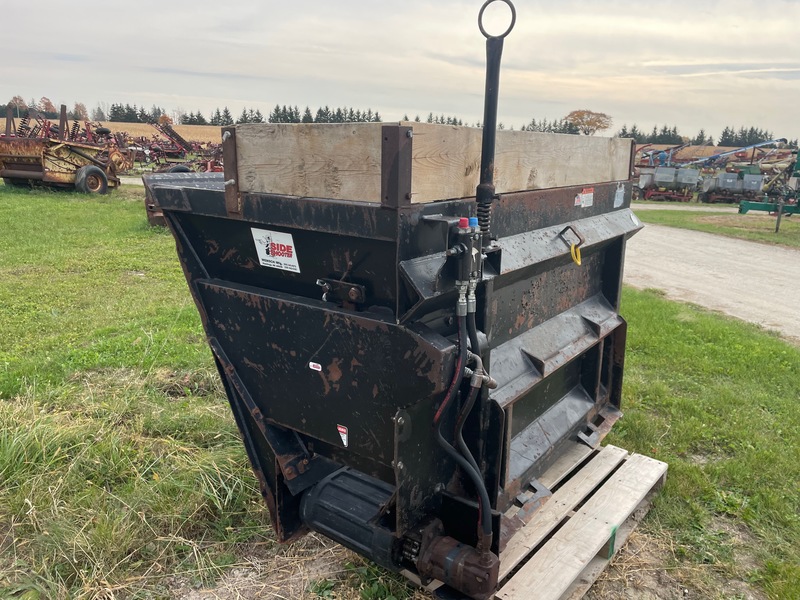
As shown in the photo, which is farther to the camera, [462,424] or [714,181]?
[714,181]

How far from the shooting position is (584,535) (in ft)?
9.16

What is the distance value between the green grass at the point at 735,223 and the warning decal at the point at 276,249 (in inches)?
534

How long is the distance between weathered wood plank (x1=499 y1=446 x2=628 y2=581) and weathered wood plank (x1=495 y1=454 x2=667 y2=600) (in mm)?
39

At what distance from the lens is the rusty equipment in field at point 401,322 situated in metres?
1.99

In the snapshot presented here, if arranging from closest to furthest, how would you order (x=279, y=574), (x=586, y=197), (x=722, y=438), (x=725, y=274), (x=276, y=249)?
(x=276, y=249) < (x=279, y=574) < (x=586, y=197) < (x=722, y=438) < (x=725, y=274)

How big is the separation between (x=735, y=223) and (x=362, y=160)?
56.2 feet

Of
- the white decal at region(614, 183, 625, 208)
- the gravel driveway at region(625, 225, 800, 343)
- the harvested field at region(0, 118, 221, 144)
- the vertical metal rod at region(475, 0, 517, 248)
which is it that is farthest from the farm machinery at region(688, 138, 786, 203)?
the harvested field at region(0, 118, 221, 144)

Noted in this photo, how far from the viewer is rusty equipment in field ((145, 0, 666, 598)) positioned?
1992 mm

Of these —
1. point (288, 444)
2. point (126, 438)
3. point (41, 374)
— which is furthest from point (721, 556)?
point (41, 374)

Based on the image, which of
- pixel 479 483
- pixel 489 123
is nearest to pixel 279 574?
pixel 479 483

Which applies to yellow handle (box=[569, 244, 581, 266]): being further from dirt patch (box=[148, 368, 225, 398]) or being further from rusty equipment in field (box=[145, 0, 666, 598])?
dirt patch (box=[148, 368, 225, 398])

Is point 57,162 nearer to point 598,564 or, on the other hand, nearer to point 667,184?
point 598,564

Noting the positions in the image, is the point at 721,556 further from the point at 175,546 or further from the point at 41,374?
the point at 41,374

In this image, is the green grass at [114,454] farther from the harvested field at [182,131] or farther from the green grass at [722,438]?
the harvested field at [182,131]
